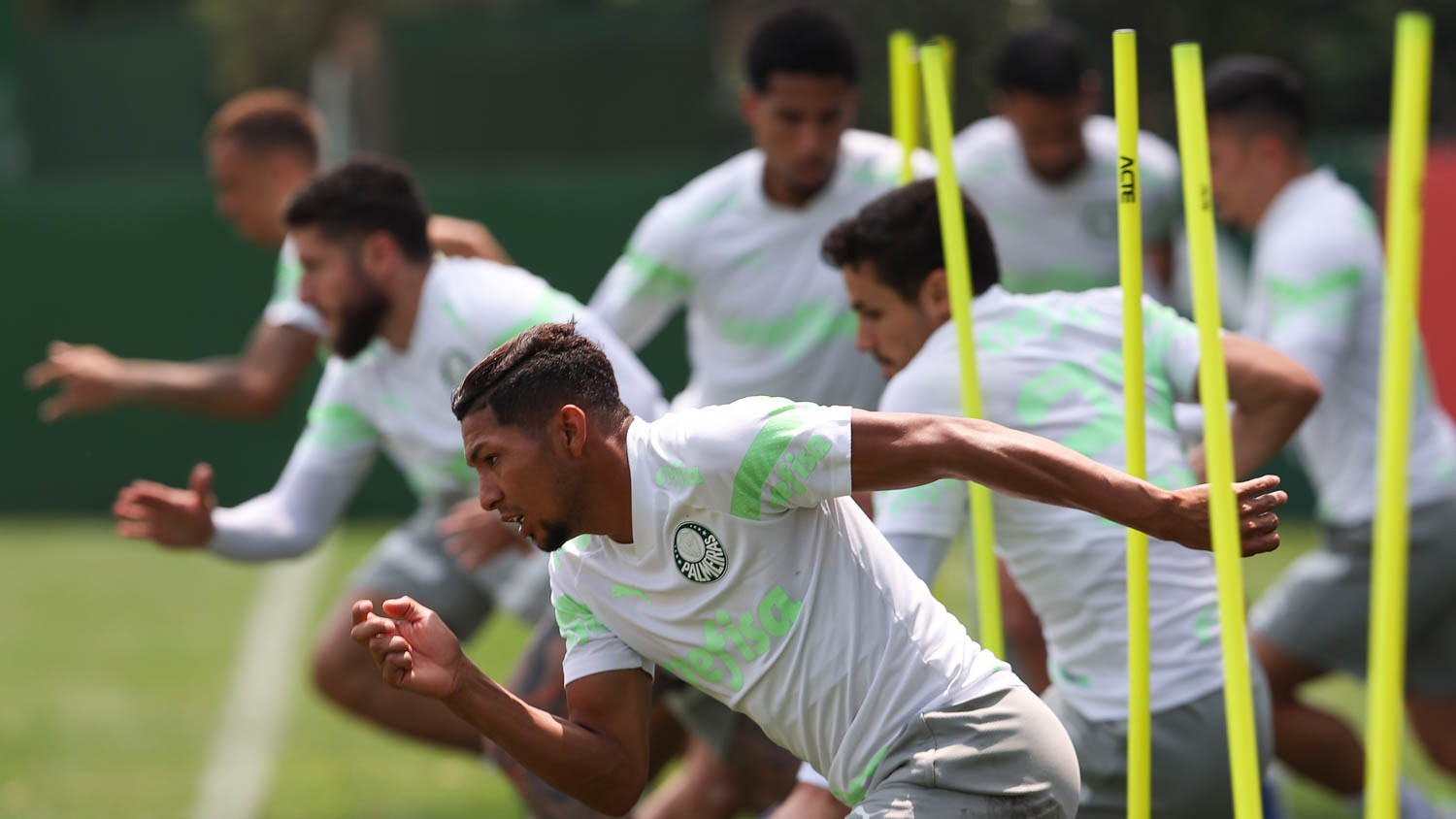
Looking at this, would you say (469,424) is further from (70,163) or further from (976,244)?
(70,163)

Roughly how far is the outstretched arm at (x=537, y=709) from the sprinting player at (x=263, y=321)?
2576mm

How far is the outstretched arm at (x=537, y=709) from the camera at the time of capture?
130 inches

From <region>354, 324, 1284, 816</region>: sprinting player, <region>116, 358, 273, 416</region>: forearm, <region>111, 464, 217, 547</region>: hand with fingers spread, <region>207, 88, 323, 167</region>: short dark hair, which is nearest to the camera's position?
<region>354, 324, 1284, 816</region>: sprinting player

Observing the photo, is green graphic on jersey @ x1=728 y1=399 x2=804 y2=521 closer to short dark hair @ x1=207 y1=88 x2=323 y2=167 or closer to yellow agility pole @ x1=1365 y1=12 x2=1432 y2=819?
yellow agility pole @ x1=1365 y1=12 x2=1432 y2=819

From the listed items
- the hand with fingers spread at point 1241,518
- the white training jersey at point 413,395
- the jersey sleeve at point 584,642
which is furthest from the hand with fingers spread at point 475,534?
the hand with fingers spread at point 1241,518

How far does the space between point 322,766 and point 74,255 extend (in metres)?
7.48

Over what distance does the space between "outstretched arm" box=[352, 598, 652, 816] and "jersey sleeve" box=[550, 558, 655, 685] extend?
0.02 m

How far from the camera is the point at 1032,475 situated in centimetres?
331

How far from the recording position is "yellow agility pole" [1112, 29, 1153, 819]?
3553 millimetres

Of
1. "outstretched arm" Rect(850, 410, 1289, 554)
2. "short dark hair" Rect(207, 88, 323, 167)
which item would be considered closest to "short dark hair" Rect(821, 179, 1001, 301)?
"outstretched arm" Rect(850, 410, 1289, 554)

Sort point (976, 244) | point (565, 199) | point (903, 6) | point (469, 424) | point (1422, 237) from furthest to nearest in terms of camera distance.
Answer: point (903, 6) < point (565, 199) < point (1422, 237) < point (976, 244) < point (469, 424)

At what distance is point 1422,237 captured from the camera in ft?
41.4

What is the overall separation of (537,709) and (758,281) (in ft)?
9.24

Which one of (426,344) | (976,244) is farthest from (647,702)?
(426,344)
